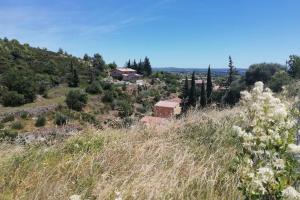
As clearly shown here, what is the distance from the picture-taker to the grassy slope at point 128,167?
2.85 meters

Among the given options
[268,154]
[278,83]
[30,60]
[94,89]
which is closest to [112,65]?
[30,60]

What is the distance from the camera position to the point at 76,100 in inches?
1778

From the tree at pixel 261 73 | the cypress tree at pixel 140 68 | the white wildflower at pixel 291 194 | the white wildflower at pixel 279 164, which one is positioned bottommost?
the cypress tree at pixel 140 68

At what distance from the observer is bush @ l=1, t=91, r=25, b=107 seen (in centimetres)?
4500

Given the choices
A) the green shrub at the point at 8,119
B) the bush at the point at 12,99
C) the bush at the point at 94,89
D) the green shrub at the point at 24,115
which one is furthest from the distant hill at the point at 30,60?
the green shrub at the point at 8,119

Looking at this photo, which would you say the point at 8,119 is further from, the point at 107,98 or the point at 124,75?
the point at 124,75

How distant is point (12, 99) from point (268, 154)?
4587 cm

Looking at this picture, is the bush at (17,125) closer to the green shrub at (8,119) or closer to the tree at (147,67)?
the green shrub at (8,119)

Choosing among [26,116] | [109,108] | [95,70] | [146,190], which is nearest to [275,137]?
[146,190]

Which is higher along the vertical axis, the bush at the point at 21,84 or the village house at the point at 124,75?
the bush at the point at 21,84

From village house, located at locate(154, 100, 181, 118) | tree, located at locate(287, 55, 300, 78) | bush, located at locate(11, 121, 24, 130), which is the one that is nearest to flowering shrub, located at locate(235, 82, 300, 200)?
village house, located at locate(154, 100, 181, 118)

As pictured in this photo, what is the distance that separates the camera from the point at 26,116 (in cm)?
3941

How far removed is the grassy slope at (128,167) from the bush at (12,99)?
4287cm

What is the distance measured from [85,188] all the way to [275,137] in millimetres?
1463
